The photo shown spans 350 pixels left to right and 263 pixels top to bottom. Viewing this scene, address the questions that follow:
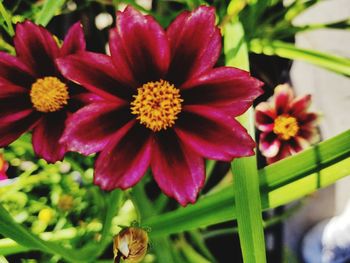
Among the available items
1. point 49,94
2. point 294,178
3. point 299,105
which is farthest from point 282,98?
point 49,94

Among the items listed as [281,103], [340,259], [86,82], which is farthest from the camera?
[340,259]

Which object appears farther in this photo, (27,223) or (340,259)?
(340,259)

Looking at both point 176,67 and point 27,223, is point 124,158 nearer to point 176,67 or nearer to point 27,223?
point 176,67

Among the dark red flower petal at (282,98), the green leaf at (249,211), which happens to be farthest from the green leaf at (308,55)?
the green leaf at (249,211)

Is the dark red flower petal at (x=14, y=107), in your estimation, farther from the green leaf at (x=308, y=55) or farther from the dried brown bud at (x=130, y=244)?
the green leaf at (x=308, y=55)

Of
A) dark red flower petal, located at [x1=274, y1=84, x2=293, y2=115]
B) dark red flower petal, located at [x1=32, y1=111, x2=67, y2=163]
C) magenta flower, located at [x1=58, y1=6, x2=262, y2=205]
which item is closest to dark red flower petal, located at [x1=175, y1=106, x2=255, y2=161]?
magenta flower, located at [x1=58, y1=6, x2=262, y2=205]

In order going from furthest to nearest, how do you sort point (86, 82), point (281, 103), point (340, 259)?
point (340, 259) < point (281, 103) < point (86, 82)

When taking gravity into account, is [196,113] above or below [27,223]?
above

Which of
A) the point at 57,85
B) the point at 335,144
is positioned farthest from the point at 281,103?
the point at 57,85

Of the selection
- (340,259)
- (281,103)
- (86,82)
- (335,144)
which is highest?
(86,82)
